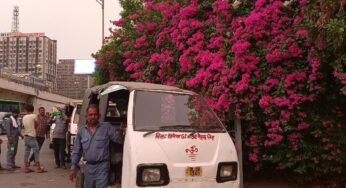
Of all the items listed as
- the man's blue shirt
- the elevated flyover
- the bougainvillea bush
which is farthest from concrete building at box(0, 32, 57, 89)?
the man's blue shirt

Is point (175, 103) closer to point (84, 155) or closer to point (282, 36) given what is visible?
point (84, 155)

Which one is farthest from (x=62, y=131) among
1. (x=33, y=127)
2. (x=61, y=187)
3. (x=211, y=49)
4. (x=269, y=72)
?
(x=269, y=72)

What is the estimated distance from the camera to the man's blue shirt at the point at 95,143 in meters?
6.00

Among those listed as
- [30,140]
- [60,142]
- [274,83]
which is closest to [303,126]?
[274,83]

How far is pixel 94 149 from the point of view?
601cm

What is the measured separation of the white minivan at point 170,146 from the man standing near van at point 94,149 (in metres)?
0.22

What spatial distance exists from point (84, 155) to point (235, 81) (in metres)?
3.94

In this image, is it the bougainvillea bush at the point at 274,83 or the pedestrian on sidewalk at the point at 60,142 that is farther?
the pedestrian on sidewalk at the point at 60,142

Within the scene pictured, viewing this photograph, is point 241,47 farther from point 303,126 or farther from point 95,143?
point 95,143

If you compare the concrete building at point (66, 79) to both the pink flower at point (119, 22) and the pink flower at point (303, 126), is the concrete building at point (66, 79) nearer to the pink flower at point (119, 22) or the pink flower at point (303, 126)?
the pink flower at point (119, 22)

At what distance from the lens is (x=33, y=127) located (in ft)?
41.2

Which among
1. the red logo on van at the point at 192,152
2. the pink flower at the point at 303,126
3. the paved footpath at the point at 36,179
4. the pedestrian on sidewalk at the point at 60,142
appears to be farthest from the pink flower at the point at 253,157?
the pedestrian on sidewalk at the point at 60,142

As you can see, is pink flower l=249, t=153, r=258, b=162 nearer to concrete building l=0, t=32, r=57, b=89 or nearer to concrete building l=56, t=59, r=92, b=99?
concrete building l=56, t=59, r=92, b=99

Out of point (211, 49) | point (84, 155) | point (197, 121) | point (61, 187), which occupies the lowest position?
point (61, 187)
